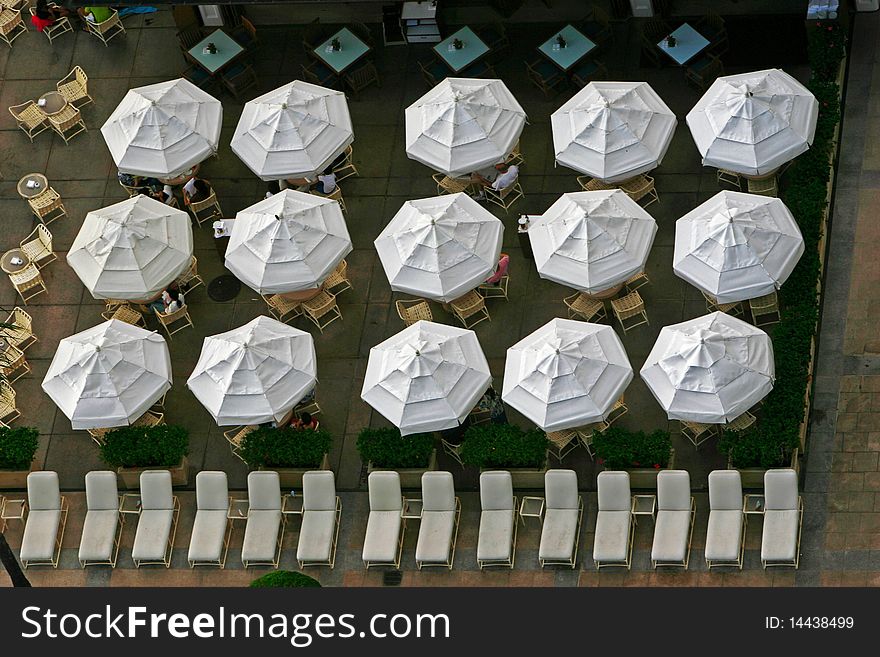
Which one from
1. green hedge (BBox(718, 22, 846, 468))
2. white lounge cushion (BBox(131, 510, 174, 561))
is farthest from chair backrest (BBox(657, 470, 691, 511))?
white lounge cushion (BBox(131, 510, 174, 561))

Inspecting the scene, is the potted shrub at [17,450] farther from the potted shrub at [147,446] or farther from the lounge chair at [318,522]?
the lounge chair at [318,522]

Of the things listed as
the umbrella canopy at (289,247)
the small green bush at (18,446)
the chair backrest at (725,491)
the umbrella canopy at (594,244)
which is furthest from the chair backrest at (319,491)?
the chair backrest at (725,491)

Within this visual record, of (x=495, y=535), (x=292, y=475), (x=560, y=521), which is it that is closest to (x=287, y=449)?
(x=292, y=475)
